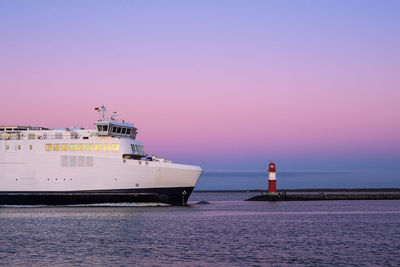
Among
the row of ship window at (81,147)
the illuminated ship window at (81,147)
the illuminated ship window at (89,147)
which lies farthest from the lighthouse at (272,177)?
the illuminated ship window at (81,147)

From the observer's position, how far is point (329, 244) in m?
30.3

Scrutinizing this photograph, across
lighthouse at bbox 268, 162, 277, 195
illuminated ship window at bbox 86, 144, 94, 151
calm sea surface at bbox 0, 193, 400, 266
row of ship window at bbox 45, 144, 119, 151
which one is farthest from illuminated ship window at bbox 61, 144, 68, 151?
lighthouse at bbox 268, 162, 277, 195

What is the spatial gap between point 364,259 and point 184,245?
958 cm

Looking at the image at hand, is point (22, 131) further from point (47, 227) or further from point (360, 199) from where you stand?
point (360, 199)

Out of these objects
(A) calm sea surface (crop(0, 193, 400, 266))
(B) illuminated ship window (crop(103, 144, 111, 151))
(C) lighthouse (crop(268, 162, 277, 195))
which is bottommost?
(A) calm sea surface (crop(0, 193, 400, 266))

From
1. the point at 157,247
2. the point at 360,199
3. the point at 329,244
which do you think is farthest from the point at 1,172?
the point at 360,199

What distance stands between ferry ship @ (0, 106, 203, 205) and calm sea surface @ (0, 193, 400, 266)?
429cm

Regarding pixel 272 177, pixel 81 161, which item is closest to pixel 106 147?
pixel 81 161

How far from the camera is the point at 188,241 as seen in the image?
3162 cm

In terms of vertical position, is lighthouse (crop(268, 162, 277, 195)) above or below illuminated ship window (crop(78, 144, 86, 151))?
below

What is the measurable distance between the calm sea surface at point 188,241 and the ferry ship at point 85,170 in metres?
4.29

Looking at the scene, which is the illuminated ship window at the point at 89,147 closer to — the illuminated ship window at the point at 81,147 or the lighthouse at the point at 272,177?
the illuminated ship window at the point at 81,147

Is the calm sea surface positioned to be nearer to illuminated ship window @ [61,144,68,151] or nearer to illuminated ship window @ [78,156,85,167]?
illuminated ship window @ [78,156,85,167]

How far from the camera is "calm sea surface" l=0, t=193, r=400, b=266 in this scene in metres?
25.0
